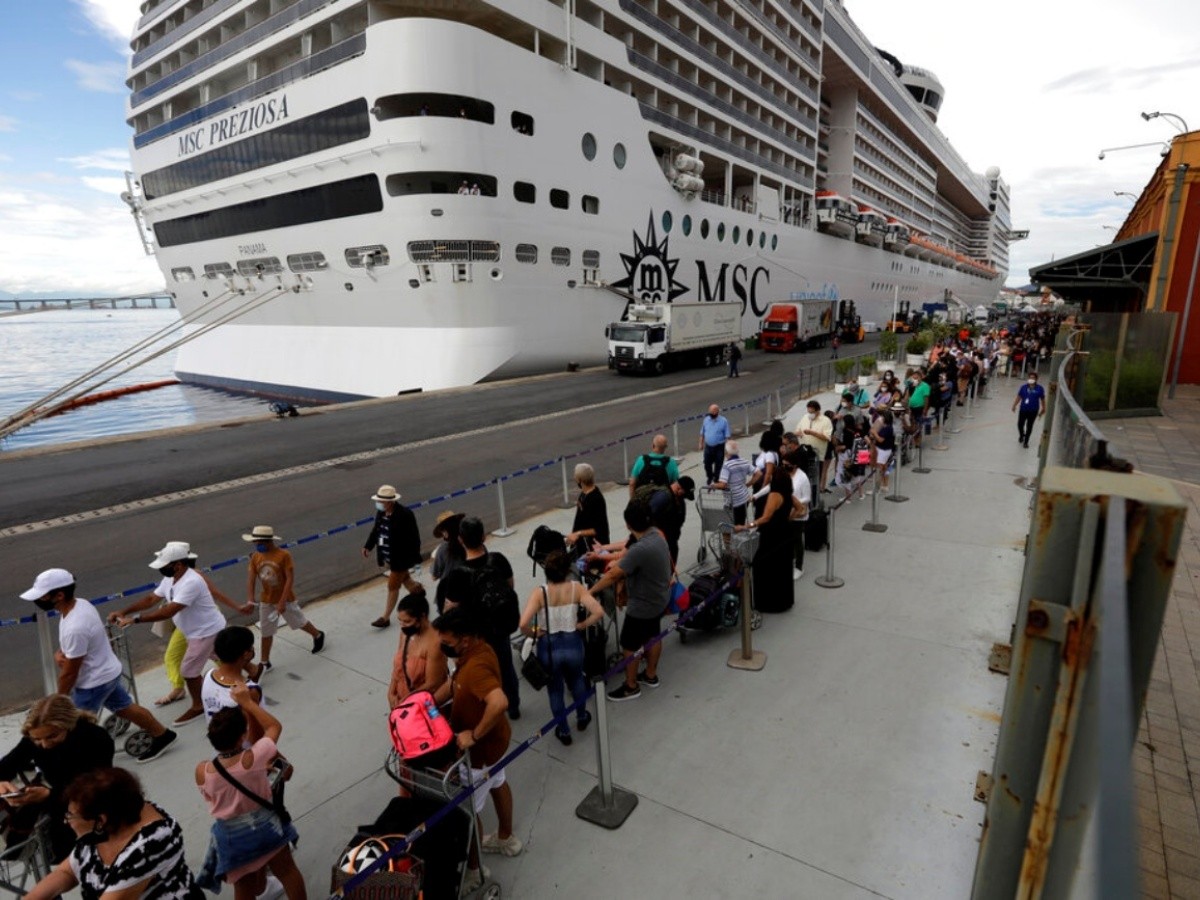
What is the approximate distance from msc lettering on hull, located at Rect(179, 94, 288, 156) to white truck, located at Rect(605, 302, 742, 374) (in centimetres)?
1645

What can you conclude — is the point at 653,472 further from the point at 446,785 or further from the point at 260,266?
the point at 260,266

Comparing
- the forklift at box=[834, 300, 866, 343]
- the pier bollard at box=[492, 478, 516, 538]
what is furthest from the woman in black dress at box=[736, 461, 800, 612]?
the forklift at box=[834, 300, 866, 343]

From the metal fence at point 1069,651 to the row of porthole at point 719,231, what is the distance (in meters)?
34.2

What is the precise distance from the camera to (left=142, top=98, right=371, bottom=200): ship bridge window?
80.2ft

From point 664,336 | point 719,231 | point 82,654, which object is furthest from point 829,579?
point 719,231

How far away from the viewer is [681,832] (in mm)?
3842

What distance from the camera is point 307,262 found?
27359 mm

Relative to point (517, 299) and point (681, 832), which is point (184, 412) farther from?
point (681, 832)

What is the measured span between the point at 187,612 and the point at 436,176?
74.6 feet

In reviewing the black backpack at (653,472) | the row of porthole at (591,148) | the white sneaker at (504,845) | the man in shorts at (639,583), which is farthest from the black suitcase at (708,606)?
the row of porthole at (591,148)

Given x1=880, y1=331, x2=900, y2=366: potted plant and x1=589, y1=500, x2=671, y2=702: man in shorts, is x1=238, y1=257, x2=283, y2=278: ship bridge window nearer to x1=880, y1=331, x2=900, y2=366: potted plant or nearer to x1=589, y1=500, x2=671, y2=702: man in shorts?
x1=880, y1=331, x2=900, y2=366: potted plant

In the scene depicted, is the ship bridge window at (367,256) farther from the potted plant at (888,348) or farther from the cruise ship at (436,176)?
the potted plant at (888,348)

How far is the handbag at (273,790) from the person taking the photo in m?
3.04

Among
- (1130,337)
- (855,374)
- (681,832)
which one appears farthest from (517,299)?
(681,832)
